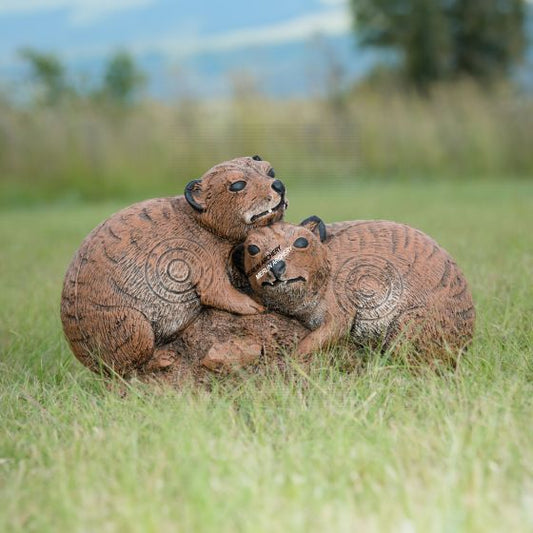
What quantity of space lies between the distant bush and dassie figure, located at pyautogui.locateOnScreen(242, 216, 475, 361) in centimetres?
792

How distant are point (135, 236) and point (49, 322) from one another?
5.20ft

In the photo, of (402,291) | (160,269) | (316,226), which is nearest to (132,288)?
(160,269)

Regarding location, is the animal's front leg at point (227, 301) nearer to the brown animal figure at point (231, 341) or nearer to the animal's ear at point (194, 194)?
the brown animal figure at point (231, 341)

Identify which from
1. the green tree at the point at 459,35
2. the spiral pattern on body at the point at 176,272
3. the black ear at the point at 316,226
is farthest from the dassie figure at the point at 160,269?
the green tree at the point at 459,35

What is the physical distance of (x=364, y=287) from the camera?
3188 millimetres

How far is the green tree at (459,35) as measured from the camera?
63.4ft

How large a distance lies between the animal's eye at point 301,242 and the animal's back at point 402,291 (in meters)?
0.20

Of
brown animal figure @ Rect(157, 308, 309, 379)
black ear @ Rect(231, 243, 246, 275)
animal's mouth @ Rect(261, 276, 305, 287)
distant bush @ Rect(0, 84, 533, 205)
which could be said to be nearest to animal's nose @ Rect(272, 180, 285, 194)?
black ear @ Rect(231, 243, 246, 275)

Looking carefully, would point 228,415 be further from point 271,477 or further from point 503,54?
point 503,54

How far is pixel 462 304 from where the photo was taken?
10.8 ft

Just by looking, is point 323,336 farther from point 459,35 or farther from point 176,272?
point 459,35

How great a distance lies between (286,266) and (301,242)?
111mm

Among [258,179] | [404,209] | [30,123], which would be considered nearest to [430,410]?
[258,179]

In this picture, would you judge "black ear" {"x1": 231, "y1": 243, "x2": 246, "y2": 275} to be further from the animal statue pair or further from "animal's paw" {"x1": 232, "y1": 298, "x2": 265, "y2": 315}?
"animal's paw" {"x1": 232, "y1": 298, "x2": 265, "y2": 315}
